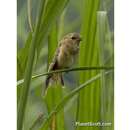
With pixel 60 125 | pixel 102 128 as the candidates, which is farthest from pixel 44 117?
pixel 102 128

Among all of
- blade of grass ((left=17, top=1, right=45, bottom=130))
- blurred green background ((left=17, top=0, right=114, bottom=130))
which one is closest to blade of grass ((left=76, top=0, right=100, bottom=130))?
blurred green background ((left=17, top=0, right=114, bottom=130))

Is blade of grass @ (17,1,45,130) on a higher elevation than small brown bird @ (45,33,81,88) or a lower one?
lower

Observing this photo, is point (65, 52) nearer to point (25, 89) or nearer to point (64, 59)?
point (64, 59)

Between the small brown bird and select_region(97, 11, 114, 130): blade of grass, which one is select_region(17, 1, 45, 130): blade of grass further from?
select_region(97, 11, 114, 130): blade of grass

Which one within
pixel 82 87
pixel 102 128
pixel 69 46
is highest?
pixel 69 46

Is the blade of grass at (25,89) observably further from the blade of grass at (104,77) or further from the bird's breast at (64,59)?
the blade of grass at (104,77)

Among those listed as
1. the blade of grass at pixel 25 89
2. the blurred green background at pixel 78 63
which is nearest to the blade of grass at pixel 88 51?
the blurred green background at pixel 78 63
